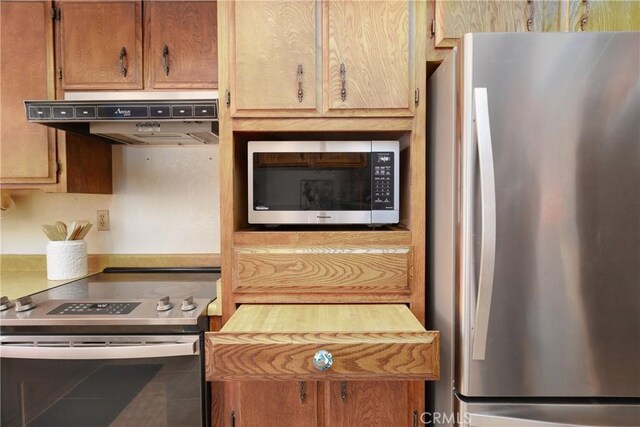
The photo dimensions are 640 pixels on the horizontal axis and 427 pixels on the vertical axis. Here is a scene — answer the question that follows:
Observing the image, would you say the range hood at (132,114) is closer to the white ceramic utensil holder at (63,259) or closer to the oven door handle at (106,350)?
the white ceramic utensil holder at (63,259)

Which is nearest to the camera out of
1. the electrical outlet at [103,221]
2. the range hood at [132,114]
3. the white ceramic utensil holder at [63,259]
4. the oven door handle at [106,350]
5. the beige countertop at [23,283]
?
the oven door handle at [106,350]

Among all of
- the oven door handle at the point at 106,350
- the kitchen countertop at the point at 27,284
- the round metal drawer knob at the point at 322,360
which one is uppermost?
the kitchen countertop at the point at 27,284

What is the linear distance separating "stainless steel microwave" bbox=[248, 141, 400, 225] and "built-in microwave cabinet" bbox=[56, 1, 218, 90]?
21.1 inches

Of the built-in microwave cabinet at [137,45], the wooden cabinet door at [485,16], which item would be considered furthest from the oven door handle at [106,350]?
the wooden cabinet door at [485,16]

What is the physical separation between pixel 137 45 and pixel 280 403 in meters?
1.51

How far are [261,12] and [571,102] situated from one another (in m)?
0.96

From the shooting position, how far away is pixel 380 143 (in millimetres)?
1148

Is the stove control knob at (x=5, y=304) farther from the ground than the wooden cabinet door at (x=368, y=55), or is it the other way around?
the wooden cabinet door at (x=368, y=55)

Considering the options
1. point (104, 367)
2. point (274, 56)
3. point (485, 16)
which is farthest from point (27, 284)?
point (485, 16)

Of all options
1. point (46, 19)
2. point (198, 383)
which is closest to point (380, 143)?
point (198, 383)

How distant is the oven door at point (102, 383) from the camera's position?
3.59 feet

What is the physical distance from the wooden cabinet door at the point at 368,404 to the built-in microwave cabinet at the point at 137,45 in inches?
51.0

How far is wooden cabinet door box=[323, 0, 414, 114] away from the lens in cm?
110

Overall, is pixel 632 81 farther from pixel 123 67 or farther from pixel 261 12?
pixel 123 67
